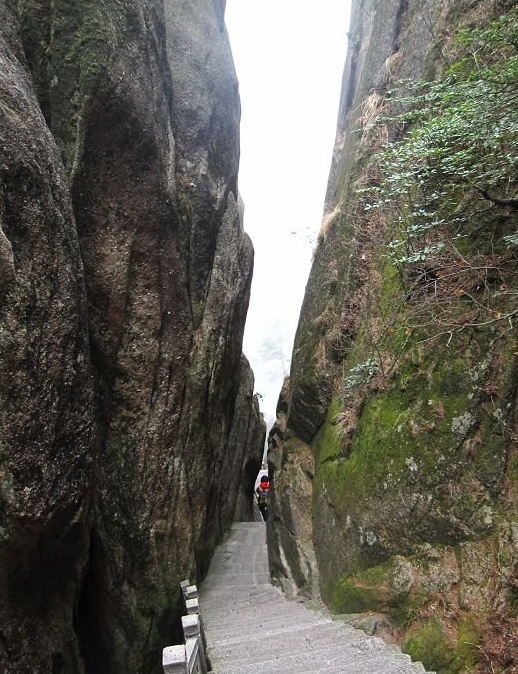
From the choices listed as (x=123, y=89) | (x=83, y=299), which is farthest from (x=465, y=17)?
(x=83, y=299)

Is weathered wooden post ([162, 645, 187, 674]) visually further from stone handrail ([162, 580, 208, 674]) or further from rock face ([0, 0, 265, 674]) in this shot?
rock face ([0, 0, 265, 674])

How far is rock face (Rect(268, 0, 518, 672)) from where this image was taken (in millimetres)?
5031

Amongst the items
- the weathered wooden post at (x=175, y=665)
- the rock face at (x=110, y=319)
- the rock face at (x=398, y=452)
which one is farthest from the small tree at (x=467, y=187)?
the rock face at (x=110, y=319)

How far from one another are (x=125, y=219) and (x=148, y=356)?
2400mm

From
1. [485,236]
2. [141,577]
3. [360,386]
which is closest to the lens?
[485,236]

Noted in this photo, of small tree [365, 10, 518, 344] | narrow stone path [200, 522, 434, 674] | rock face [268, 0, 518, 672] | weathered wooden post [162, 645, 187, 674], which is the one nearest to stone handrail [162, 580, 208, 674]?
weathered wooden post [162, 645, 187, 674]

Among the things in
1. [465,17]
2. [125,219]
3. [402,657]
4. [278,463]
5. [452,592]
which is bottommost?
[402,657]

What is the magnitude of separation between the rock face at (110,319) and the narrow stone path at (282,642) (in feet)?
4.68

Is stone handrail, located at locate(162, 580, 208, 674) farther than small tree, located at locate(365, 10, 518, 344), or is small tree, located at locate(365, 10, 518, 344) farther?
small tree, located at locate(365, 10, 518, 344)

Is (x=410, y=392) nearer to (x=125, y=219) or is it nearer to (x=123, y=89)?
(x=125, y=219)

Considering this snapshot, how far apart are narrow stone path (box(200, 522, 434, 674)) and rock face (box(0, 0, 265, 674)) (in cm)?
143

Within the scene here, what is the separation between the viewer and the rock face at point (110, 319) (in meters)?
5.81

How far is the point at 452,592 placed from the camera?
199 inches

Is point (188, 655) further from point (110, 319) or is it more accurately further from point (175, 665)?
point (110, 319)
